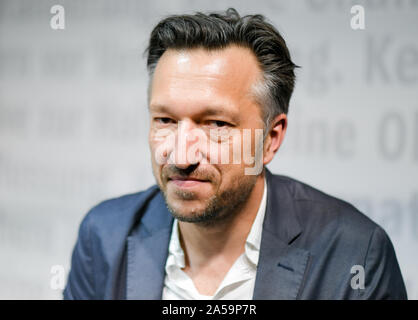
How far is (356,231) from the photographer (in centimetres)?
130

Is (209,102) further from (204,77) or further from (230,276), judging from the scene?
(230,276)

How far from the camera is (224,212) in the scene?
1.25m

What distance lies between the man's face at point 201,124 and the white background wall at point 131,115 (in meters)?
0.58

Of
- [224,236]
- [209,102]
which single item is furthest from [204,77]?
[224,236]

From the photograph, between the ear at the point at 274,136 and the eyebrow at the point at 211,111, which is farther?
the ear at the point at 274,136

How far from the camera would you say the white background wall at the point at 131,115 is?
1603 mm

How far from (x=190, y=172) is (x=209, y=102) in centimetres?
19

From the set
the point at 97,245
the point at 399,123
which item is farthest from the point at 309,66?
the point at 97,245

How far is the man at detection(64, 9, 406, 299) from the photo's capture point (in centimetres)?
115

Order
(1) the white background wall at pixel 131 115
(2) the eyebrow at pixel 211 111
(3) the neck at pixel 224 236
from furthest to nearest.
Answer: (1) the white background wall at pixel 131 115
(3) the neck at pixel 224 236
(2) the eyebrow at pixel 211 111

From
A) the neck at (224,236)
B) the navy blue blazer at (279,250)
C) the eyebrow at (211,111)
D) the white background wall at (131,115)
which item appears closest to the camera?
the eyebrow at (211,111)

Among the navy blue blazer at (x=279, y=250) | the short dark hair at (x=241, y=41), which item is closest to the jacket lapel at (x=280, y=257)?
the navy blue blazer at (x=279, y=250)

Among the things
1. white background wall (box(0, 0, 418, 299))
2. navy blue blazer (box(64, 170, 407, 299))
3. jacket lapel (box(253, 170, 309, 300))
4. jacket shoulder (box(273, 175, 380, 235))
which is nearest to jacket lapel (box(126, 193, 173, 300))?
navy blue blazer (box(64, 170, 407, 299))

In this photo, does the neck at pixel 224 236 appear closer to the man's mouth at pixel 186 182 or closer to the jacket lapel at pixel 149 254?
the jacket lapel at pixel 149 254
